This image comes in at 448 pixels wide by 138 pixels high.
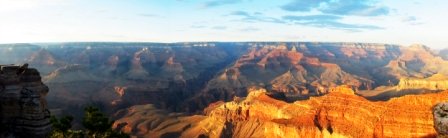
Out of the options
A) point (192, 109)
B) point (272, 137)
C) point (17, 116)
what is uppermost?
point (17, 116)

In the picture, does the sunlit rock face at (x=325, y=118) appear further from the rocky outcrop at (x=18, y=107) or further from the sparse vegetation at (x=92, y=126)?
the rocky outcrop at (x=18, y=107)

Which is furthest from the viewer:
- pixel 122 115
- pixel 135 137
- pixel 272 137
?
pixel 122 115

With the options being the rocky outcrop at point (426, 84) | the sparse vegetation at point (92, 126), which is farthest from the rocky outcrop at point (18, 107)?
the rocky outcrop at point (426, 84)

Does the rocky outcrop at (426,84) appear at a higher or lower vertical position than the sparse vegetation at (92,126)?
lower

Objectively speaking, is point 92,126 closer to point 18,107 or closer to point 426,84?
point 18,107

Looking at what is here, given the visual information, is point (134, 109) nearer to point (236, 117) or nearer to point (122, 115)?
point (122, 115)

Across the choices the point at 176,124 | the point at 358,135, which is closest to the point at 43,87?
the point at 358,135

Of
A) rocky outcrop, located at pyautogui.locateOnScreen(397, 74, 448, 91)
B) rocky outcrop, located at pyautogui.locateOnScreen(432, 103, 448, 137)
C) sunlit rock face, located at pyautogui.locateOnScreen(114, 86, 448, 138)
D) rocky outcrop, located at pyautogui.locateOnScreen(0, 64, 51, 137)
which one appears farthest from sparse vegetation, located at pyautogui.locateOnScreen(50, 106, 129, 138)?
rocky outcrop, located at pyautogui.locateOnScreen(397, 74, 448, 91)
